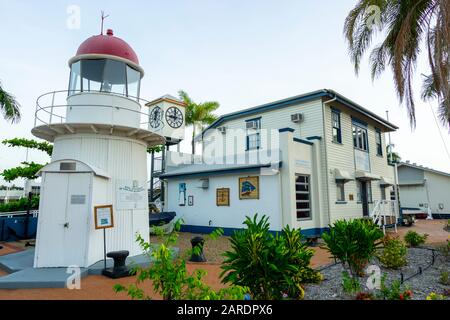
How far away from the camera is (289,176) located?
42.2ft

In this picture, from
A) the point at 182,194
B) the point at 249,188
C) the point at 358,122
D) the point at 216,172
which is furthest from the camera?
the point at 358,122

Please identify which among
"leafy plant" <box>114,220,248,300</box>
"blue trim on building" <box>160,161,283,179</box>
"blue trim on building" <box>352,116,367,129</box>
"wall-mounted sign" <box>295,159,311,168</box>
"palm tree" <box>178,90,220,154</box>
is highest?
"palm tree" <box>178,90,220,154</box>

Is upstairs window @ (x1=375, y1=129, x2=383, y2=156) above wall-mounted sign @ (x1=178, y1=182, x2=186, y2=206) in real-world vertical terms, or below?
above

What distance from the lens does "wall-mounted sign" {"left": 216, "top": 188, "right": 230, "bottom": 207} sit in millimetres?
15141

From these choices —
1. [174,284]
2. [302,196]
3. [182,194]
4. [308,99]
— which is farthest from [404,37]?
[182,194]

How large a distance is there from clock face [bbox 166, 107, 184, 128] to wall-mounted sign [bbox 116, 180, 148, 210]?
12043mm

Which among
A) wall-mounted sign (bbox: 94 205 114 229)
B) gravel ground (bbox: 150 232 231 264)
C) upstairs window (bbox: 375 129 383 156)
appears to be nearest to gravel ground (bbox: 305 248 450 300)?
gravel ground (bbox: 150 232 231 264)

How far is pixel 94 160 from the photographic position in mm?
9250

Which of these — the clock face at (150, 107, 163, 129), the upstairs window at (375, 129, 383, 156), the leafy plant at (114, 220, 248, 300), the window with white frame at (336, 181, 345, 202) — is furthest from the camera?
the clock face at (150, 107, 163, 129)

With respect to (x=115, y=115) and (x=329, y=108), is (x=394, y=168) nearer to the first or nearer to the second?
(x=329, y=108)

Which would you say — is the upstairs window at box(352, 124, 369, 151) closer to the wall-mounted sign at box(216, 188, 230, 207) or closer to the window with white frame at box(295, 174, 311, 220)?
the window with white frame at box(295, 174, 311, 220)

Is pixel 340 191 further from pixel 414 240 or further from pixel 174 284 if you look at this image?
pixel 174 284

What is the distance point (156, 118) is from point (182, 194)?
22.7 ft
